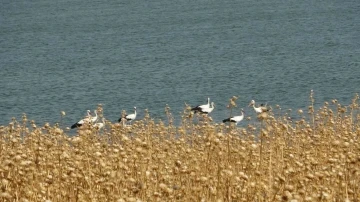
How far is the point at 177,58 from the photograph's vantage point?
6012 centimetres

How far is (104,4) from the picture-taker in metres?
→ 132

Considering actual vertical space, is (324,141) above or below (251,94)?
below

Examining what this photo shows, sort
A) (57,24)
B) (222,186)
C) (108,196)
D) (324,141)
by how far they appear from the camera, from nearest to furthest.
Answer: (108,196) → (222,186) → (324,141) → (57,24)

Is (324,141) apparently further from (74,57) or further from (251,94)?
(74,57)

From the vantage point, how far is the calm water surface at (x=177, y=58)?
4100cm

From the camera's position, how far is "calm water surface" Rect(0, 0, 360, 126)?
4100cm

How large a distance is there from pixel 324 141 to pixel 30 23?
307 feet

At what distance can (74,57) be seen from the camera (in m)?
64.9

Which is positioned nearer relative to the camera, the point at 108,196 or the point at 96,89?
the point at 108,196

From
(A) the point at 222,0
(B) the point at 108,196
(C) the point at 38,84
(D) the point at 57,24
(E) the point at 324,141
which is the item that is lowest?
(B) the point at 108,196

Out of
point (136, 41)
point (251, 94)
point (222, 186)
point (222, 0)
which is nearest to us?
point (222, 186)

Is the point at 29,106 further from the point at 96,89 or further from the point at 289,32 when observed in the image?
the point at 289,32

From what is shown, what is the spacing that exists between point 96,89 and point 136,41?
29459 mm

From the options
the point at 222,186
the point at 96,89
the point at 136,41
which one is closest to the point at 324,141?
the point at 222,186
